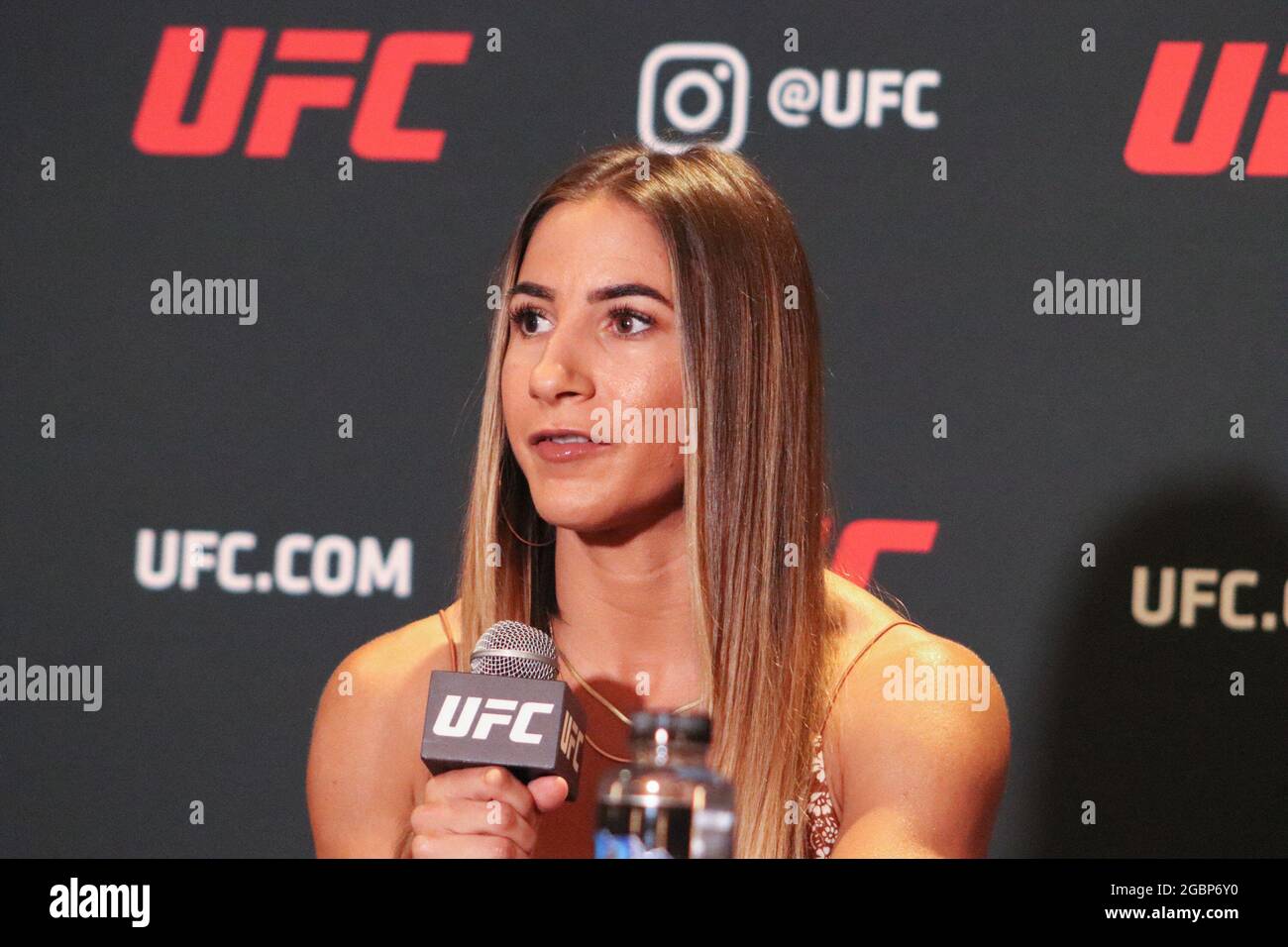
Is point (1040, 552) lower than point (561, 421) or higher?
lower

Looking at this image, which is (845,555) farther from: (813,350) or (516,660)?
(516,660)

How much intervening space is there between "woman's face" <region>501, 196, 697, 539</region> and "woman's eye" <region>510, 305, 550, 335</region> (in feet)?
0.08

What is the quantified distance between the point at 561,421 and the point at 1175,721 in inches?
61.9

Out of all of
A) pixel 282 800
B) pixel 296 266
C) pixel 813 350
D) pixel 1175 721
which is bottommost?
pixel 282 800

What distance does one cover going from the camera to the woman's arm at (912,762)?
7.15 ft

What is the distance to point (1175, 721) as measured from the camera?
9.99 ft

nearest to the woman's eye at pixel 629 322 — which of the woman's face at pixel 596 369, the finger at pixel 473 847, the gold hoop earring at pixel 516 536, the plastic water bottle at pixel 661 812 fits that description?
the woman's face at pixel 596 369

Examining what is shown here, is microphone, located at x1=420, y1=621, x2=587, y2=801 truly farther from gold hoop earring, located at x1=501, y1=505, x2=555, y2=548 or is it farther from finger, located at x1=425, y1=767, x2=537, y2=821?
gold hoop earring, located at x1=501, y1=505, x2=555, y2=548

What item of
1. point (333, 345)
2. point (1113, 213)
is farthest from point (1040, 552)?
point (333, 345)

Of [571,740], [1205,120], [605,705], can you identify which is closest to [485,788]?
[571,740]

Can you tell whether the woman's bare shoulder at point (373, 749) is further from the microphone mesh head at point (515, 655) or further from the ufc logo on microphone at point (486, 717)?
the ufc logo on microphone at point (486, 717)

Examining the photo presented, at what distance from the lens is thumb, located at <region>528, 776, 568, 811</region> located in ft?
5.06

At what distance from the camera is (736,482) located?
2281 mm

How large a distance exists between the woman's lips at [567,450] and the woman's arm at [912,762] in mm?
536
